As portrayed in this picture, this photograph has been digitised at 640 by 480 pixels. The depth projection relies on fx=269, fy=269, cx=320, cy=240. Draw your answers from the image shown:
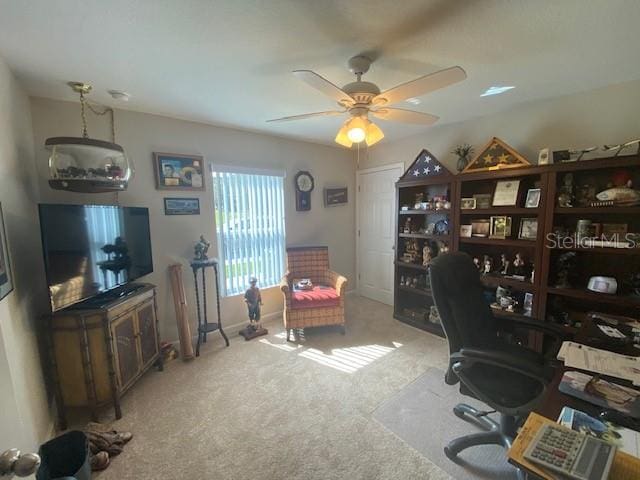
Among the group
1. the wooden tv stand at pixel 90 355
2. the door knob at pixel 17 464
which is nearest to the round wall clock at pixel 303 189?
the wooden tv stand at pixel 90 355

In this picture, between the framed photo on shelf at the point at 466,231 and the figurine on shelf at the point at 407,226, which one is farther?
the figurine on shelf at the point at 407,226

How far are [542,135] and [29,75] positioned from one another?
4.04 m

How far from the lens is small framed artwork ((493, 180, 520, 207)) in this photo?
8.07 ft

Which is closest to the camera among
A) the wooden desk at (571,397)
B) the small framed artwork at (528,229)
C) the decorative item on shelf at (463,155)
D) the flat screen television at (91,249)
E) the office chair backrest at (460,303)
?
the wooden desk at (571,397)

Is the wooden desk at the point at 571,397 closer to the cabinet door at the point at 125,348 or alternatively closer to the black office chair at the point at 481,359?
the black office chair at the point at 481,359

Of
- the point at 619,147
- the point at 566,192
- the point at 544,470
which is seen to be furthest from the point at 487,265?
the point at 544,470

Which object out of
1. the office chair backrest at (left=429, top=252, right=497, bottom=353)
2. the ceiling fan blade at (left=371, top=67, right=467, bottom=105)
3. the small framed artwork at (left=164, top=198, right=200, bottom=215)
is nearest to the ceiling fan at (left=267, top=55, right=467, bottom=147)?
the ceiling fan blade at (left=371, top=67, right=467, bottom=105)

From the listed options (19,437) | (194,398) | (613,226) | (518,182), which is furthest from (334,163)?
(19,437)

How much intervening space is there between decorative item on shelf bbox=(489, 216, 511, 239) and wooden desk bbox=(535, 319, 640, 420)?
4.17 ft

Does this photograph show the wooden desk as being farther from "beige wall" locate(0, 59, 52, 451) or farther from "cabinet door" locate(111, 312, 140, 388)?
"cabinet door" locate(111, 312, 140, 388)

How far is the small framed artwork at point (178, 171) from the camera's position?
104 inches

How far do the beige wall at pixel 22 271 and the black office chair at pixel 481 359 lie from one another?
211 cm

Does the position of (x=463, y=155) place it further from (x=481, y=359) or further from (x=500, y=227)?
(x=481, y=359)

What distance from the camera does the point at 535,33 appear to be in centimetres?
146
